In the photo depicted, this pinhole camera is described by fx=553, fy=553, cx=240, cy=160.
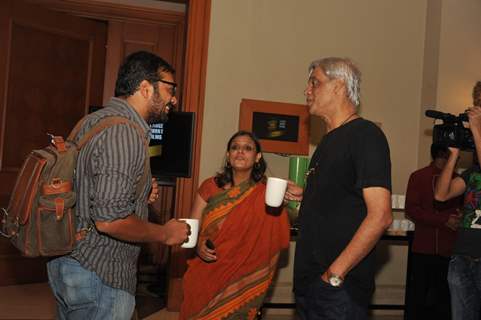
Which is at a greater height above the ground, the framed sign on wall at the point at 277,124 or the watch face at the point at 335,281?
the framed sign on wall at the point at 277,124

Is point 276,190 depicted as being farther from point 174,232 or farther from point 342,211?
point 174,232

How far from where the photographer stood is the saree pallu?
9.32ft

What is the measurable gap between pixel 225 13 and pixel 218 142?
965mm

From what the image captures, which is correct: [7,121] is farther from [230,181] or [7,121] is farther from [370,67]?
[370,67]

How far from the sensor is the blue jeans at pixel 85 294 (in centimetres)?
152

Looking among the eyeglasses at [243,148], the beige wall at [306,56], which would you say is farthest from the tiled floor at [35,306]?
the eyeglasses at [243,148]

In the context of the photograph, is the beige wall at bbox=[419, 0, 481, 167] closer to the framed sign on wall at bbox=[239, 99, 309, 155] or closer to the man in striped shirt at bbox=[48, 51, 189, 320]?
the framed sign on wall at bbox=[239, 99, 309, 155]

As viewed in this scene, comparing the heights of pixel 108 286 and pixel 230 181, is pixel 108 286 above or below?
below

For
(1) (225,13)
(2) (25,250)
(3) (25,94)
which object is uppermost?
(1) (225,13)

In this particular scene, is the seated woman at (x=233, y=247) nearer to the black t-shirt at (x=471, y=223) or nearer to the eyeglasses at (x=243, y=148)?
the eyeglasses at (x=243, y=148)

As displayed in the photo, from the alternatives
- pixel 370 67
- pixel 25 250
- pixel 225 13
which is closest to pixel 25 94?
pixel 225 13

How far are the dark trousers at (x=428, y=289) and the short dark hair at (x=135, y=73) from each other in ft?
8.74

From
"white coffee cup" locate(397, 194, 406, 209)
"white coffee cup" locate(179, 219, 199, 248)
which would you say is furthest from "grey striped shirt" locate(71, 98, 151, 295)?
"white coffee cup" locate(397, 194, 406, 209)

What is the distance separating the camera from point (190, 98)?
407cm
